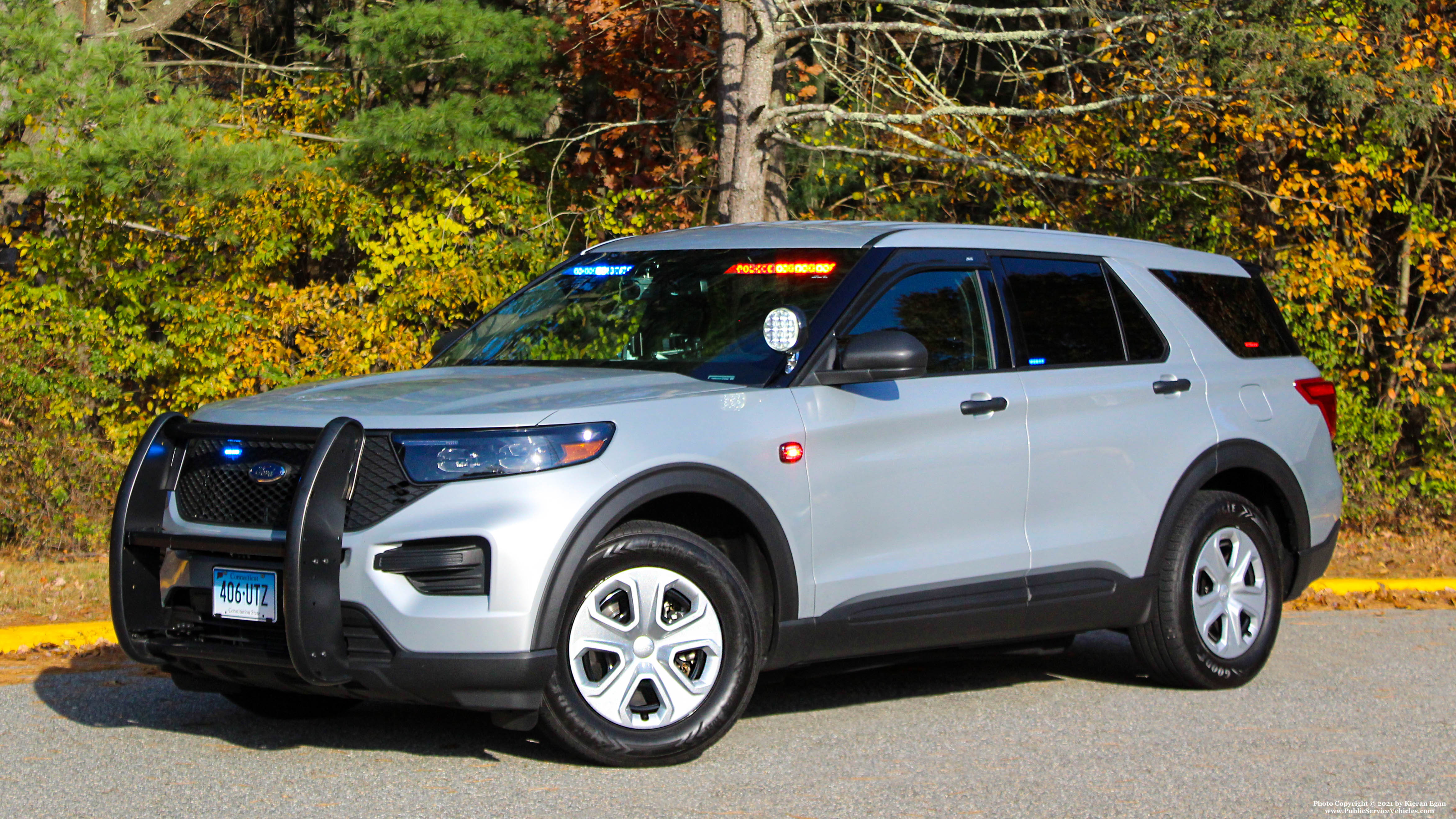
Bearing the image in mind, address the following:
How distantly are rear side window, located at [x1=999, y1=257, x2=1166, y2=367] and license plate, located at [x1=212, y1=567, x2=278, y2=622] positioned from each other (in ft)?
9.84

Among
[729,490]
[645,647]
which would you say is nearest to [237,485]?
[645,647]

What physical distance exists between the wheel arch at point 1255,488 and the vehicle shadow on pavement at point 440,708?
88cm

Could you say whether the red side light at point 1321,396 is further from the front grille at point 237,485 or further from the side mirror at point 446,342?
the front grille at point 237,485

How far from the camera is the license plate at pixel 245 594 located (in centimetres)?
496

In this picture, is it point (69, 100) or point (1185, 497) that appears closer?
point (1185, 497)

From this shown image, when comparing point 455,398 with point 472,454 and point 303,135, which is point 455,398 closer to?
point 472,454

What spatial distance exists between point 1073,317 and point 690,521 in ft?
6.81

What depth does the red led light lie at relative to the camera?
237 inches

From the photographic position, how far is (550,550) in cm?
485

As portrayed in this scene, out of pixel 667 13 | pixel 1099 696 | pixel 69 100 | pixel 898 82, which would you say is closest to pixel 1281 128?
pixel 898 82

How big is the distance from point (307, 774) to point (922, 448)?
2.43m

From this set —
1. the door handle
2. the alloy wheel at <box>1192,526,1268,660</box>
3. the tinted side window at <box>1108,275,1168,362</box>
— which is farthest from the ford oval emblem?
the alloy wheel at <box>1192,526,1268,660</box>

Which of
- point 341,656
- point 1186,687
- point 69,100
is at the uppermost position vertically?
point 69,100

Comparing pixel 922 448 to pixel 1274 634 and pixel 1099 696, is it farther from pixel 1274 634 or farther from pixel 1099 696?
pixel 1274 634
